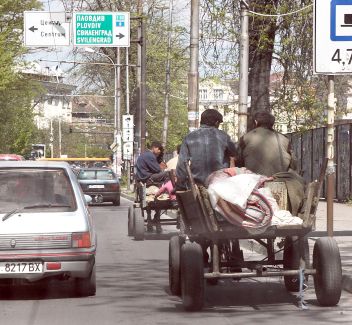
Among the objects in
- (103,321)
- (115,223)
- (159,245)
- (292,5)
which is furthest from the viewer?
(115,223)

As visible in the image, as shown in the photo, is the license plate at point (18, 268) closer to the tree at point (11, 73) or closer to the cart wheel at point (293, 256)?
the cart wheel at point (293, 256)

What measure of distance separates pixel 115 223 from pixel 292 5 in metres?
7.25

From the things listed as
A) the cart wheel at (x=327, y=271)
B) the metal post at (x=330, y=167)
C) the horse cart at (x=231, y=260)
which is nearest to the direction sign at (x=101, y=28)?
the metal post at (x=330, y=167)

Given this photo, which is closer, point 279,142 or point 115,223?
point 279,142

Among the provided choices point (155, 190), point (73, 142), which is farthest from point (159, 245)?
point (73, 142)

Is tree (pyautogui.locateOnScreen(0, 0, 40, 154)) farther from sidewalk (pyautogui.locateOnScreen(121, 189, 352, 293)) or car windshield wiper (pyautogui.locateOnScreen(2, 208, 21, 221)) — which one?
car windshield wiper (pyautogui.locateOnScreen(2, 208, 21, 221))

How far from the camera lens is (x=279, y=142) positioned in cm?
1225

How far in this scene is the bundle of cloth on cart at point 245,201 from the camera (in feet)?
34.2

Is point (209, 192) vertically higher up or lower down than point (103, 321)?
higher up

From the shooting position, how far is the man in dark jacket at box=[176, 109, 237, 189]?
1212 cm

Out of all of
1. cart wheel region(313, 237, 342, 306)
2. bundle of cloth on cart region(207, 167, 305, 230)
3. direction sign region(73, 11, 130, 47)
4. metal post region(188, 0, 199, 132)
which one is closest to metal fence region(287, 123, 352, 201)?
direction sign region(73, 11, 130, 47)

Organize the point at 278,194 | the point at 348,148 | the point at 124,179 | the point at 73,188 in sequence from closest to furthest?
the point at 278,194 < the point at 73,188 < the point at 348,148 < the point at 124,179

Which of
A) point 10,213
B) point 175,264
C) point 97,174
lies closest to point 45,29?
point 97,174

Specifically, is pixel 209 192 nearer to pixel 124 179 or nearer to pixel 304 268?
pixel 304 268
